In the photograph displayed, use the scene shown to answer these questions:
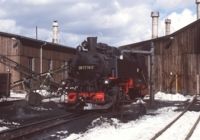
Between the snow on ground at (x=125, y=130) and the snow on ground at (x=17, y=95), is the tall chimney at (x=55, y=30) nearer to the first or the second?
the snow on ground at (x=17, y=95)

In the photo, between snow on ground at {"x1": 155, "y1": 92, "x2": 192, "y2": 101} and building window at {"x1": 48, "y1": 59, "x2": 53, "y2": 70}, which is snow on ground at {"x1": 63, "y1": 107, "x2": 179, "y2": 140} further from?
building window at {"x1": 48, "y1": 59, "x2": 53, "y2": 70}

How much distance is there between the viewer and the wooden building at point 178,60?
41406mm

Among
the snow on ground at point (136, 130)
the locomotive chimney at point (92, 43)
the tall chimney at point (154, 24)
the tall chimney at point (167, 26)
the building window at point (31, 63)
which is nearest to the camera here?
the snow on ground at point (136, 130)

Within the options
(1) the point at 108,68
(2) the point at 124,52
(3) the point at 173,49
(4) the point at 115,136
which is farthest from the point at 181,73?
(4) the point at 115,136

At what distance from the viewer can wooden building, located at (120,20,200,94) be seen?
41.4 metres

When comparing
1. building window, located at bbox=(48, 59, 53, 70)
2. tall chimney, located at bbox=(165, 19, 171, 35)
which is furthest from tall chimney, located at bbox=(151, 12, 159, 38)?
building window, located at bbox=(48, 59, 53, 70)

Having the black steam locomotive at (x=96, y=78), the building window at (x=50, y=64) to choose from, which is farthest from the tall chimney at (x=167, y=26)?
the black steam locomotive at (x=96, y=78)

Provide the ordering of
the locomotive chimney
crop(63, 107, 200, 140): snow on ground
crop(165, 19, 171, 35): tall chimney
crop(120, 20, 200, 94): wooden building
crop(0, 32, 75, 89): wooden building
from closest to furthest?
crop(63, 107, 200, 140): snow on ground
the locomotive chimney
crop(0, 32, 75, 89): wooden building
crop(120, 20, 200, 94): wooden building
crop(165, 19, 171, 35): tall chimney

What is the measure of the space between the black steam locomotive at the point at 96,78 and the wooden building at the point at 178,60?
17826 millimetres

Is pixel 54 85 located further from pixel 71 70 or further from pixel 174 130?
pixel 174 130

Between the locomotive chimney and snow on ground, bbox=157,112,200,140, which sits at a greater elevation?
the locomotive chimney

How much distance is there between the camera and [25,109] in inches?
974

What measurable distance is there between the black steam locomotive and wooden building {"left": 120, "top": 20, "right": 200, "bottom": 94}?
58.5ft

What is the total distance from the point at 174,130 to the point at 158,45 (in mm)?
27691
